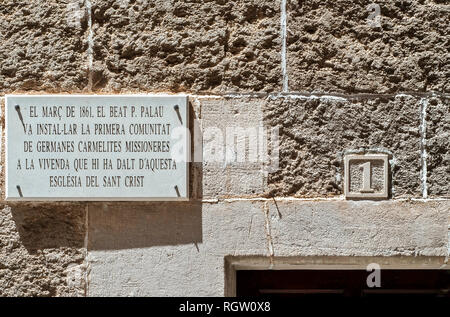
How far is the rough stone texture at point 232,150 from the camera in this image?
2455mm

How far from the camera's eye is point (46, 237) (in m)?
2.47

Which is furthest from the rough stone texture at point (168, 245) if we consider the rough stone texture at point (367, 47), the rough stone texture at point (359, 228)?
the rough stone texture at point (367, 47)

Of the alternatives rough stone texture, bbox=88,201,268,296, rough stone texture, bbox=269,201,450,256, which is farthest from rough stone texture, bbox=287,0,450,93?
rough stone texture, bbox=88,201,268,296

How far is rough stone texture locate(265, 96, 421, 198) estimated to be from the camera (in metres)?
2.45

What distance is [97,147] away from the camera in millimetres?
2449

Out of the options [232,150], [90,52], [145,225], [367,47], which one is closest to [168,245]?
[145,225]

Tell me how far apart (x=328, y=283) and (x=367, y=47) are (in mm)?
1114

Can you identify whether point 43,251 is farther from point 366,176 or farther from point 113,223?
point 366,176

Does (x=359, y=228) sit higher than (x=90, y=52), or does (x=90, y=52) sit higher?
(x=90, y=52)

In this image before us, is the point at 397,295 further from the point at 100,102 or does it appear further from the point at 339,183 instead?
the point at 100,102

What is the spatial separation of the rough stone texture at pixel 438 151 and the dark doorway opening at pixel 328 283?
48 centimetres
